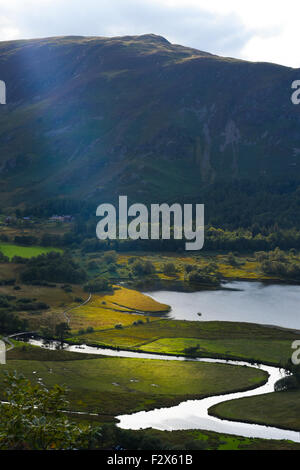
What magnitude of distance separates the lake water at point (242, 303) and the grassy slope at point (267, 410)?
162ft

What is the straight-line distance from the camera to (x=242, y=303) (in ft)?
522

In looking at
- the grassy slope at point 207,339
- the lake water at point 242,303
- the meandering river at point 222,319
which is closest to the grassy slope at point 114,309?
the lake water at point 242,303

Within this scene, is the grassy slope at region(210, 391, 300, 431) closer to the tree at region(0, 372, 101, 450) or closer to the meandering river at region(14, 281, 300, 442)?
the meandering river at region(14, 281, 300, 442)

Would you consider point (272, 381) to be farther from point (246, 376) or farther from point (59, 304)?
point (59, 304)

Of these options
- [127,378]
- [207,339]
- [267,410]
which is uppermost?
[207,339]

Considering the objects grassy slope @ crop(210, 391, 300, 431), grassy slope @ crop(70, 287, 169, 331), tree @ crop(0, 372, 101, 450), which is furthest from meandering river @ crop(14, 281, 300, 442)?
tree @ crop(0, 372, 101, 450)

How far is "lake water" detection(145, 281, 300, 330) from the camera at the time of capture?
141 meters

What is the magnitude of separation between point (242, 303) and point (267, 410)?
79338 millimetres

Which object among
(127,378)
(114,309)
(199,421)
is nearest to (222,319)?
(114,309)

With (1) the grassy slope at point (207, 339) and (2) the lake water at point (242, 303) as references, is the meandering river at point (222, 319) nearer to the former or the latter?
(2) the lake water at point (242, 303)

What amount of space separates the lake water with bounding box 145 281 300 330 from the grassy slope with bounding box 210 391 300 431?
4926 centimetres

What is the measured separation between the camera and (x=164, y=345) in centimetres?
11525

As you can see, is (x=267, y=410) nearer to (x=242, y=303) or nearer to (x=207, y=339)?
(x=207, y=339)
